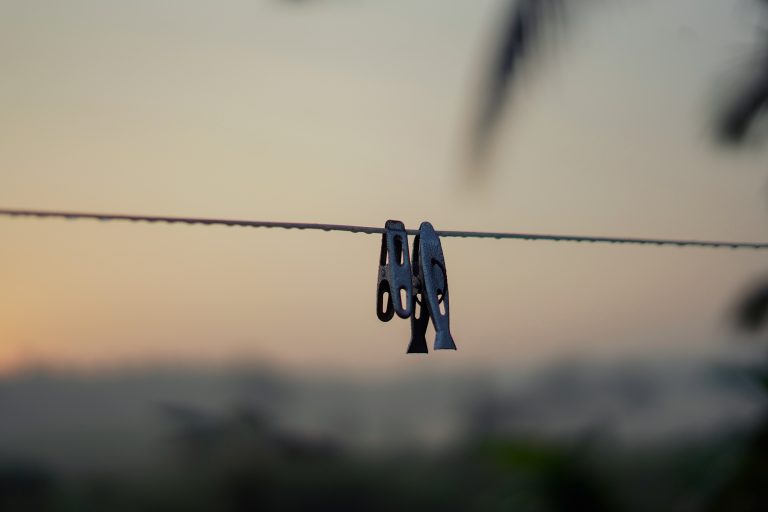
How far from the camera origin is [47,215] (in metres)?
2.67

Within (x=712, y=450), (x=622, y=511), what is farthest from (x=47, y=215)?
(x=712, y=450)

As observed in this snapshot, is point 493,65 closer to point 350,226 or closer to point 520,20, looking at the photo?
point 520,20

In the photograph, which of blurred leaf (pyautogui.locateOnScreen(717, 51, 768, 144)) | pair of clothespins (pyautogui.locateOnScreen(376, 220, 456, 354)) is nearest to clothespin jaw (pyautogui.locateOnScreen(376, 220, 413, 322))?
pair of clothespins (pyautogui.locateOnScreen(376, 220, 456, 354))

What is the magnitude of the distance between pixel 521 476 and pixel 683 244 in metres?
1.03

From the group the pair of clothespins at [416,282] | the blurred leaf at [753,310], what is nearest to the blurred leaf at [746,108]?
the blurred leaf at [753,310]

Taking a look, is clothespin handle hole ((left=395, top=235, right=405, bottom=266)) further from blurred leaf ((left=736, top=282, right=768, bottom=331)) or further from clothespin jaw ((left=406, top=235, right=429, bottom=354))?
blurred leaf ((left=736, top=282, right=768, bottom=331))

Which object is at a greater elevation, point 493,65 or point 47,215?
point 493,65

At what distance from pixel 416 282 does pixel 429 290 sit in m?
0.07

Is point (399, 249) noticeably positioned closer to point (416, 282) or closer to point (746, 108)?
point (416, 282)

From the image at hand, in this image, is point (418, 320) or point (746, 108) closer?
point (418, 320)

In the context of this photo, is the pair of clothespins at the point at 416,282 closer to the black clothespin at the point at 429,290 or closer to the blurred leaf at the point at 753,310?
the black clothespin at the point at 429,290

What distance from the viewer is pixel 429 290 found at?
3223mm

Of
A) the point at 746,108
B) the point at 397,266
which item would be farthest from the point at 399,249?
the point at 746,108

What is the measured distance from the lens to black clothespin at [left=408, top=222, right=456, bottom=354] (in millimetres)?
3213
